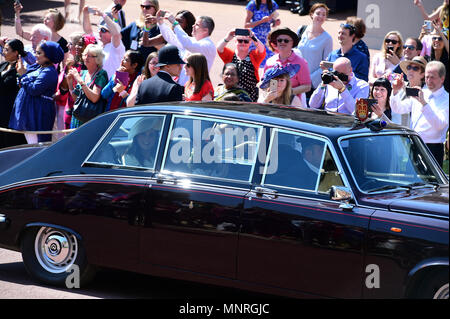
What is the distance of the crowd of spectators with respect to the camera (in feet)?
30.5

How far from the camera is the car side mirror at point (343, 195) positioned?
5.82 m

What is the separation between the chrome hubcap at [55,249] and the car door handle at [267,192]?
1862 millimetres

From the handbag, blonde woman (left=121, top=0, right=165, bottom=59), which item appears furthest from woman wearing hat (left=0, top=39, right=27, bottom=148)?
the handbag

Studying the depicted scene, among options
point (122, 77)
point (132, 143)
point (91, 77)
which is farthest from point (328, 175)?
point (91, 77)

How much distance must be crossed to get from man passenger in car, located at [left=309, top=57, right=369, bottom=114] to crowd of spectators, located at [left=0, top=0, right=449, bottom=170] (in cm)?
1

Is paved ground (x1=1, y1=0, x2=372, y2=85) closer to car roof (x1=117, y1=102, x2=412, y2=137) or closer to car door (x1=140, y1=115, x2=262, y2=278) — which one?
car roof (x1=117, y1=102, x2=412, y2=137)

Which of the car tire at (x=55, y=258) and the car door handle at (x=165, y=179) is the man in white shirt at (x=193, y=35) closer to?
the car tire at (x=55, y=258)

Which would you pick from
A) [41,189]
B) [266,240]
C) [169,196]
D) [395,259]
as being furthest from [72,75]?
[395,259]

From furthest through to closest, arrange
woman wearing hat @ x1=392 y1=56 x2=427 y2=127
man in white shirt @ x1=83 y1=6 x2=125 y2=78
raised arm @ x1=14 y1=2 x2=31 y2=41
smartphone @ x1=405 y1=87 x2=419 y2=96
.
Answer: raised arm @ x1=14 y1=2 x2=31 y2=41 → man in white shirt @ x1=83 y1=6 x2=125 y2=78 → woman wearing hat @ x1=392 y1=56 x2=427 y2=127 → smartphone @ x1=405 y1=87 x2=419 y2=96

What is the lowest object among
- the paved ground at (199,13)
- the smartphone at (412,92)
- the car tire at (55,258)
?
the car tire at (55,258)

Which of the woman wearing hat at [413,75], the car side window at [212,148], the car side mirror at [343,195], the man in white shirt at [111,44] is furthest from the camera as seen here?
the man in white shirt at [111,44]

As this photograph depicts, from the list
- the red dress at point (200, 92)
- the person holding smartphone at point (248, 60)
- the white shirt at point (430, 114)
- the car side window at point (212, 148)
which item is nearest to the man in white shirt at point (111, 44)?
the person holding smartphone at point (248, 60)

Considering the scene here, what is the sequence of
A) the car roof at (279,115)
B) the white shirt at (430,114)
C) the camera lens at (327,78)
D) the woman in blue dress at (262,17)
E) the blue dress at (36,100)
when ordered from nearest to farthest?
the car roof at (279,115)
the camera lens at (327,78)
the white shirt at (430,114)
the blue dress at (36,100)
the woman in blue dress at (262,17)

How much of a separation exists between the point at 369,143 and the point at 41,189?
9.59 feet
